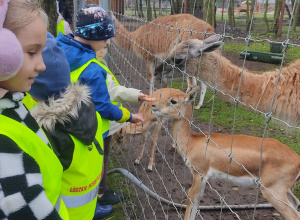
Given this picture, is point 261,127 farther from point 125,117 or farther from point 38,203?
point 38,203

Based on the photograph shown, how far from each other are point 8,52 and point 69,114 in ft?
1.81

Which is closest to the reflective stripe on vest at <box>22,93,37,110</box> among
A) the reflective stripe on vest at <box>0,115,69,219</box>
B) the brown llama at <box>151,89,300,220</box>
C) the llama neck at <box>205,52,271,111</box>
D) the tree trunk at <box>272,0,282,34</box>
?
the reflective stripe on vest at <box>0,115,69,219</box>

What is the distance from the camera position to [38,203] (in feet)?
3.17

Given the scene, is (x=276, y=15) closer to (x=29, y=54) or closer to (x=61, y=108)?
(x=61, y=108)

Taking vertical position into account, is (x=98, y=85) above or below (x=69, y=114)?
below

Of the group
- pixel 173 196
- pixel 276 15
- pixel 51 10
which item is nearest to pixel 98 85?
pixel 173 196

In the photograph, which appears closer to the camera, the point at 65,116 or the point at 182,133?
the point at 65,116

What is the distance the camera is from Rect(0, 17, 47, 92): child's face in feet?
3.41

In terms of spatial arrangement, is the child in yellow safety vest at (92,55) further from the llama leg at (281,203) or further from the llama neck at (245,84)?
the llama neck at (245,84)

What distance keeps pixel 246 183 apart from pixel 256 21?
1215 cm

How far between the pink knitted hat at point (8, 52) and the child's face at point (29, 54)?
6 centimetres

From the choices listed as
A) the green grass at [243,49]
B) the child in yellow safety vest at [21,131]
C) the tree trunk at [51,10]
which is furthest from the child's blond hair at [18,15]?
the green grass at [243,49]

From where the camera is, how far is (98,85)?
7.45ft

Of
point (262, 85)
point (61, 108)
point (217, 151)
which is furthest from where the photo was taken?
point (262, 85)
